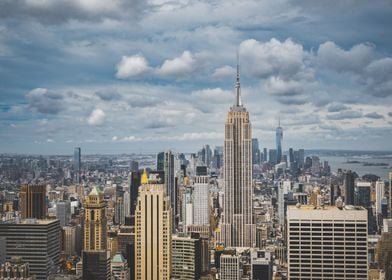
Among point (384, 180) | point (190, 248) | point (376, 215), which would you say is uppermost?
point (384, 180)

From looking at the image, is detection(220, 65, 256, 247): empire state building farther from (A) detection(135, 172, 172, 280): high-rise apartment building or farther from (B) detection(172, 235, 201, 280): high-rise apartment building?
(A) detection(135, 172, 172, 280): high-rise apartment building

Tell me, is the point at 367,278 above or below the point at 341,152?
below

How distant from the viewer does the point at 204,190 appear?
52.4 ft

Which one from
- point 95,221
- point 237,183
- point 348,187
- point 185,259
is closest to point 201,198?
point 237,183

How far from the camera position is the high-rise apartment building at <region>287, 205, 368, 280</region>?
25.4ft

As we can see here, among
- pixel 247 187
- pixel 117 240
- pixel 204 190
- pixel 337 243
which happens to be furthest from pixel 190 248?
pixel 247 187

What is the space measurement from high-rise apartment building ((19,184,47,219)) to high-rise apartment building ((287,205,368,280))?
12.8 feet

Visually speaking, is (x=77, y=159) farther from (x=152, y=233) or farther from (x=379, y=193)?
(x=379, y=193)

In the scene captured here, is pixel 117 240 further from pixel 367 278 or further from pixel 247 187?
pixel 247 187

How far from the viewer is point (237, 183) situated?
1767cm

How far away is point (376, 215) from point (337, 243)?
44.4 inches

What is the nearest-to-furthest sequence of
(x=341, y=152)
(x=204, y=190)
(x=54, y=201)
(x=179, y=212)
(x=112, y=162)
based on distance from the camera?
(x=341, y=152)
(x=112, y=162)
(x=54, y=201)
(x=179, y=212)
(x=204, y=190)

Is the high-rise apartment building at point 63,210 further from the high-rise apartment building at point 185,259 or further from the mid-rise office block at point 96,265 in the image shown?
the high-rise apartment building at point 185,259

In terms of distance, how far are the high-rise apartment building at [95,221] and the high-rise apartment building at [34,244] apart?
2.14 feet
